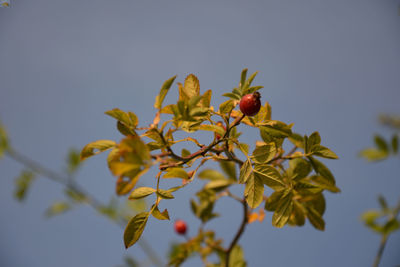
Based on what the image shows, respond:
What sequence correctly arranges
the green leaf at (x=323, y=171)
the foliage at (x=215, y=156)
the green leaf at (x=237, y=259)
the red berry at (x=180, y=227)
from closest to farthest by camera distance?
the foliage at (x=215, y=156) → the green leaf at (x=323, y=171) → the green leaf at (x=237, y=259) → the red berry at (x=180, y=227)

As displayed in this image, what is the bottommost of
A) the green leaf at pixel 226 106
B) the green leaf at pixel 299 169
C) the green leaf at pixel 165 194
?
the green leaf at pixel 165 194

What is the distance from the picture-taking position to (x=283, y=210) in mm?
719

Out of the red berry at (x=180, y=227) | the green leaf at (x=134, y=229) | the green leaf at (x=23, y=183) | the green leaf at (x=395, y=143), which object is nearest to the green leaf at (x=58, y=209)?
the green leaf at (x=23, y=183)

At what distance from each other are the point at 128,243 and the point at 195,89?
0.44 metres

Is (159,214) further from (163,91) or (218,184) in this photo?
(218,184)

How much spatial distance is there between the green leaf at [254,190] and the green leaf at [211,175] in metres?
0.60

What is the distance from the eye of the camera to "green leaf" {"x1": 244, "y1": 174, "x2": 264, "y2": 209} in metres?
0.64

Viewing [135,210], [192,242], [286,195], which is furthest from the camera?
[135,210]

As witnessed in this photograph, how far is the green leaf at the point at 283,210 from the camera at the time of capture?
694mm

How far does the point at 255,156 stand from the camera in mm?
668

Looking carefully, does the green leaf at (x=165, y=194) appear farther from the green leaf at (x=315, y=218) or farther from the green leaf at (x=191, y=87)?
the green leaf at (x=315, y=218)

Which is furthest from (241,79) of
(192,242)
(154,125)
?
(192,242)

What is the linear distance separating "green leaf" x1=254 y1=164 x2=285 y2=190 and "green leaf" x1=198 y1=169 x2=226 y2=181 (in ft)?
1.95

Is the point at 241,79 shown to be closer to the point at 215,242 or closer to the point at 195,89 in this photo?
the point at 195,89
